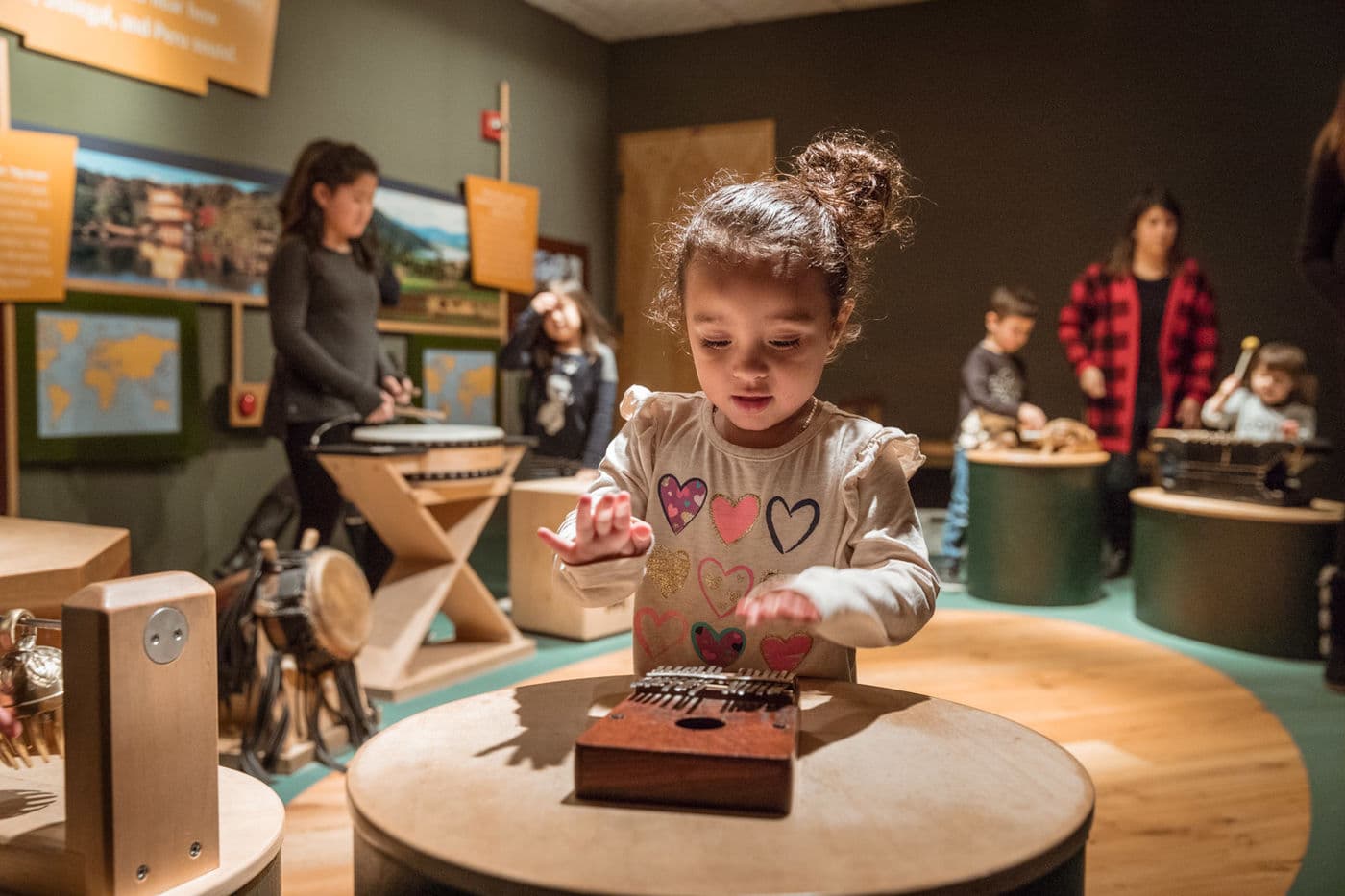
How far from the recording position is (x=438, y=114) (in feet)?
18.2

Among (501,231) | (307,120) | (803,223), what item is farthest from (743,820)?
(501,231)

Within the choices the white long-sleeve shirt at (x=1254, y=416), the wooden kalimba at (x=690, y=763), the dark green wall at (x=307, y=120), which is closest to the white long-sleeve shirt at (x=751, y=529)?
the wooden kalimba at (x=690, y=763)

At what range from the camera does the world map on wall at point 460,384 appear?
548cm

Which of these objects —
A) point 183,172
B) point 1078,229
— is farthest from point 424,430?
point 1078,229

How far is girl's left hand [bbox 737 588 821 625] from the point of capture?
92 centimetres

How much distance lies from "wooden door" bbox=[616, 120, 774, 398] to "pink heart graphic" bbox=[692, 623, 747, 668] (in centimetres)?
555

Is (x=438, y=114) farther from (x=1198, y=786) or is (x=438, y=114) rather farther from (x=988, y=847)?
(x=988, y=847)

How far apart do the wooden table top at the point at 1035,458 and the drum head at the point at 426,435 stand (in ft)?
7.51

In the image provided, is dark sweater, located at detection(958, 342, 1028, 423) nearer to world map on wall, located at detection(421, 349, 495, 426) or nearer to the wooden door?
the wooden door

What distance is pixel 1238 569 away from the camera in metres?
3.88

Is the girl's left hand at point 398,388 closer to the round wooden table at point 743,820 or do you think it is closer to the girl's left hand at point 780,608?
the round wooden table at point 743,820

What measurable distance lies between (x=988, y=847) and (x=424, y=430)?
111 inches

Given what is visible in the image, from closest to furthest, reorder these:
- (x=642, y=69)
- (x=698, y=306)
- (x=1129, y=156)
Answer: (x=698, y=306)
(x=1129, y=156)
(x=642, y=69)

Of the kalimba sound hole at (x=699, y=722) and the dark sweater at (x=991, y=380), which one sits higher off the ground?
the dark sweater at (x=991, y=380)
